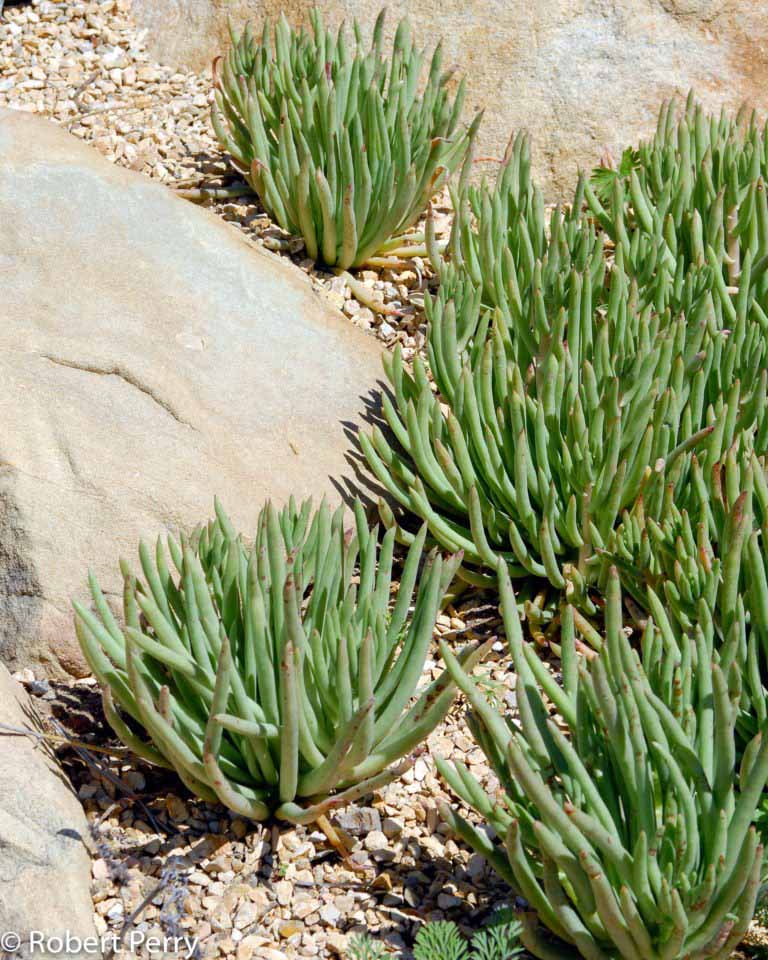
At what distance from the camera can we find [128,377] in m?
3.17

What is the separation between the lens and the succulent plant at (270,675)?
2.23 metres

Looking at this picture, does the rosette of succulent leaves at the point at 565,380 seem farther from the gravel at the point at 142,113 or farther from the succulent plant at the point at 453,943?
the succulent plant at the point at 453,943

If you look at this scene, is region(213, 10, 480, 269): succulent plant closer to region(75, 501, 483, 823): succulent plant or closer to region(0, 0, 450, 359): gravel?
region(0, 0, 450, 359): gravel

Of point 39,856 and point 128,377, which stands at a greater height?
point 128,377

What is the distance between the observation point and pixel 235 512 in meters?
3.07

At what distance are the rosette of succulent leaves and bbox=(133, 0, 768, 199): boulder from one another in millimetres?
864

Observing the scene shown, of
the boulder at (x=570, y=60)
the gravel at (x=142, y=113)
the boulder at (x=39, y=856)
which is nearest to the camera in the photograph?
the boulder at (x=39, y=856)

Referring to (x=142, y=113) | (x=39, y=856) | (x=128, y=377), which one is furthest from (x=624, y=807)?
(x=142, y=113)

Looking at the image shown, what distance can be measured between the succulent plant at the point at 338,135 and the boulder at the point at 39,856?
216cm

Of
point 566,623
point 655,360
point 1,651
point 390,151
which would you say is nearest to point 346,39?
point 390,151

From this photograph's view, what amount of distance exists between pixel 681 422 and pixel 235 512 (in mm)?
1235

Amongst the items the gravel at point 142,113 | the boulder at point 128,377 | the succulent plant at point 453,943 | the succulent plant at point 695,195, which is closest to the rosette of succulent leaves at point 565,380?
the succulent plant at point 695,195

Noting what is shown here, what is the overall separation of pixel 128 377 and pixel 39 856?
1377 mm

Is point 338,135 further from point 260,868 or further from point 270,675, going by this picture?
point 260,868
